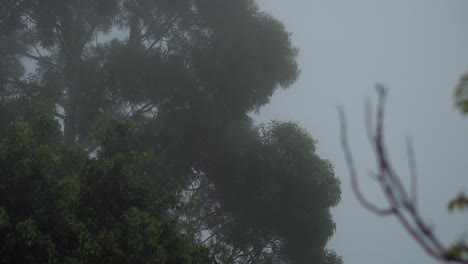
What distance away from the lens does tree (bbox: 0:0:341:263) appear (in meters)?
11.7

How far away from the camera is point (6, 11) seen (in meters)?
13.3

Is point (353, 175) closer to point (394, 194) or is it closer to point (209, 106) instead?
point (394, 194)

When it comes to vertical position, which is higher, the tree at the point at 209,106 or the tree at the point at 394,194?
the tree at the point at 209,106

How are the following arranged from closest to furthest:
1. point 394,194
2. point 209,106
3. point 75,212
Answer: point 394,194, point 75,212, point 209,106

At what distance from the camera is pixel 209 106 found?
1299 centimetres

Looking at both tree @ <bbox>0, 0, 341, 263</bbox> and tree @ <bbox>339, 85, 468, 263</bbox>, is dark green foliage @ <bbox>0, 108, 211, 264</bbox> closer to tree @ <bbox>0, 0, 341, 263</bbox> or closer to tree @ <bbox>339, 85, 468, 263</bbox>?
tree @ <bbox>0, 0, 341, 263</bbox>

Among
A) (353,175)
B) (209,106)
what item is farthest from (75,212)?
(209,106)

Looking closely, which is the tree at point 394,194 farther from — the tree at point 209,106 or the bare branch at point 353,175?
the tree at point 209,106

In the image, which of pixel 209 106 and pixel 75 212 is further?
pixel 209 106

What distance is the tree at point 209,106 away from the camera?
11695 mm

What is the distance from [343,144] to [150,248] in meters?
5.12

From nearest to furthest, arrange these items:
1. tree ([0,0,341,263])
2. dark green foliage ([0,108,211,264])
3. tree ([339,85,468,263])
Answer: tree ([339,85,468,263])
dark green foliage ([0,108,211,264])
tree ([0,0,341,263])

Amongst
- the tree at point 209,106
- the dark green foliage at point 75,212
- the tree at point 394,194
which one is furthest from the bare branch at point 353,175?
the tree at point 209,106

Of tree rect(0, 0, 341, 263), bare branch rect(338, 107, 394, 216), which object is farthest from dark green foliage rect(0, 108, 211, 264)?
bare branch rect(338, 107, 394, 216)
